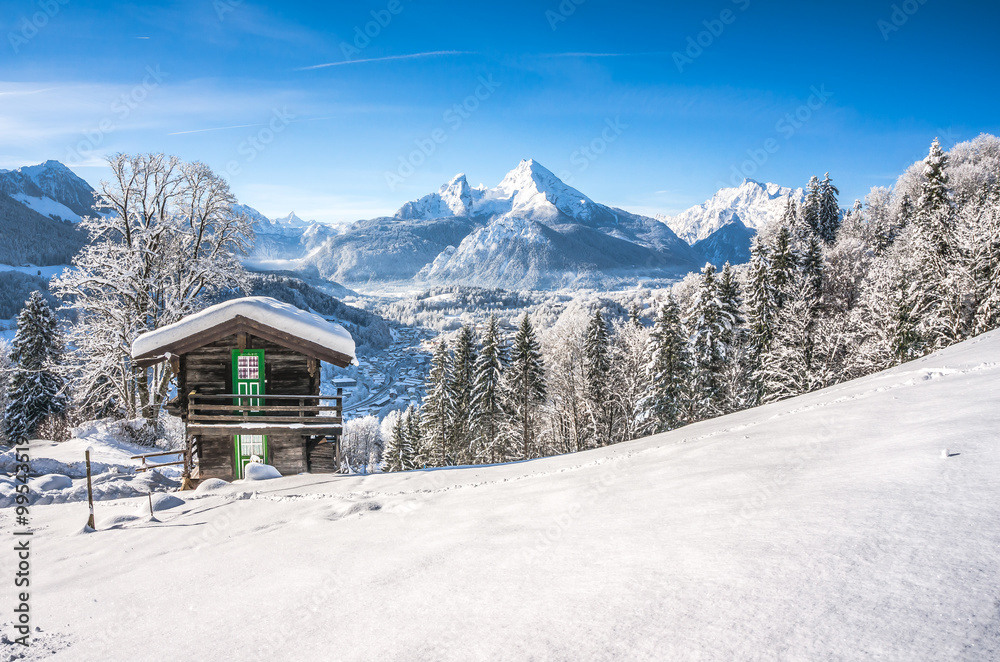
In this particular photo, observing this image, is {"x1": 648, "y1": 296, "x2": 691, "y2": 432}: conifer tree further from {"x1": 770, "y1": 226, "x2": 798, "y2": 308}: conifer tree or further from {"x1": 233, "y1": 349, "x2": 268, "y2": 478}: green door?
{"x1": 233, "y1": 349, "x2": 268, "y2": 478}: green door

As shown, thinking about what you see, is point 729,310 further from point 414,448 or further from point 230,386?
point 230,386

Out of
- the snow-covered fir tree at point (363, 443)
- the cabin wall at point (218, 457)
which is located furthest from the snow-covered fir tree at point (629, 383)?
the snow-covered fir tree at point (363, 443)

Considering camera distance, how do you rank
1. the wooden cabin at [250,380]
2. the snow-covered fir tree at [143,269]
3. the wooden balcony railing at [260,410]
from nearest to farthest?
the wooden balcony railing at [260,410] < the wooden cabin at [250,380] < the snow-covered fir tree at [143,269]

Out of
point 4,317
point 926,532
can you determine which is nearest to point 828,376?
point 926,532

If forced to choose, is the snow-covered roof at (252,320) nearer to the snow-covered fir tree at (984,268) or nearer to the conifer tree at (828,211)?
the snow-covered fir tree at (984,268)

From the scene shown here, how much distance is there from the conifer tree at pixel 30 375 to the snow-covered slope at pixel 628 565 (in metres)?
36.8

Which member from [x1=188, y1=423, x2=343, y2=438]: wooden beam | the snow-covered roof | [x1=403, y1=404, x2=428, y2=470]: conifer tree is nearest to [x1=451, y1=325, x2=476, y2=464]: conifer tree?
[x1=403, y1=404, x2=428, y2=470]: conifer tree

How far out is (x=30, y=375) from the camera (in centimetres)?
3594

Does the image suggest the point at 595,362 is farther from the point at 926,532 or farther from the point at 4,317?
the point at 4,317

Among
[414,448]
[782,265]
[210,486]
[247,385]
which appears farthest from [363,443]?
[210,486]

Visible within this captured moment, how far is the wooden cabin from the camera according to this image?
15.7 meters

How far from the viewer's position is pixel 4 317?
408 feet

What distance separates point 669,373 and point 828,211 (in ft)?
166

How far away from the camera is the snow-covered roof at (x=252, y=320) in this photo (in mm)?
15664
